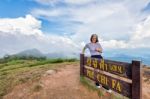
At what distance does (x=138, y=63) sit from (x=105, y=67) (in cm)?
195

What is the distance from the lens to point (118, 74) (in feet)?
24.7

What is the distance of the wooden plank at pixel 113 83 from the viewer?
716cm

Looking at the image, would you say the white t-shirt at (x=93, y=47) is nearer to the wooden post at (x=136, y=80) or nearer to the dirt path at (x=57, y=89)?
the dirt path at (x=57, y=89)

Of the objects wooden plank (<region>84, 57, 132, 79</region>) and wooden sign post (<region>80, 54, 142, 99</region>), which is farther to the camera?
wooden plank (<region>84, 57, 132, 79</region>)

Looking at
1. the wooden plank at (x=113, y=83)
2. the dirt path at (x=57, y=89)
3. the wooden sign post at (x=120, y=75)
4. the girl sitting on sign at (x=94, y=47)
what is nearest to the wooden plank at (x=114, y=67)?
the wooden sign post at (x=120, y=75)

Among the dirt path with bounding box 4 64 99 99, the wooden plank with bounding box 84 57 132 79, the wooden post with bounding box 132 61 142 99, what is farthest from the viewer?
the dirt path with bounding box 4 64 99 99

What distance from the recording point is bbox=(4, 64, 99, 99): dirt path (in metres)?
10.8

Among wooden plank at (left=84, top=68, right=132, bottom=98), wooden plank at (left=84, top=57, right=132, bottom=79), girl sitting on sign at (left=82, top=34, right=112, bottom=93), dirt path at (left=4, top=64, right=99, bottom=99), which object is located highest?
girl sitting on sign at (left=82, top=34, right=112, bottom=93)

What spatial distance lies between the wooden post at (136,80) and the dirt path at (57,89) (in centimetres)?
413

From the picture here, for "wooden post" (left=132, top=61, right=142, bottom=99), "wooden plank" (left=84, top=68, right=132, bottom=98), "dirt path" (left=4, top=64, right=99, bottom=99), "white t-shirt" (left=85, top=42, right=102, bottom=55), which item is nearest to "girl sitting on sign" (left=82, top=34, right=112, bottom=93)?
"white t-shirt" (left=85, top=42, right=102, bottom=55)

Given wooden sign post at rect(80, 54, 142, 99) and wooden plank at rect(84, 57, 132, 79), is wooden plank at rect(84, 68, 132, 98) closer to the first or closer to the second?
wooden sign post at rect(80, 54, 142, 99)

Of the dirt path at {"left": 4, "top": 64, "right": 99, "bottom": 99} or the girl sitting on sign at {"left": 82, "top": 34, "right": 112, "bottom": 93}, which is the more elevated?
the girl sitting on sign at {"left": 82, "top": 34, "right": 112, "bottom": 93}

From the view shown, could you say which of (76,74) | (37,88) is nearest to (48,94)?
(37,88)

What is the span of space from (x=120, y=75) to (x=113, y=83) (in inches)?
22.1
